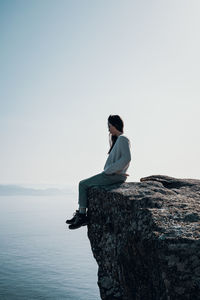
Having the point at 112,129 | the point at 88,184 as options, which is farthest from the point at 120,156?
the point at 88,184

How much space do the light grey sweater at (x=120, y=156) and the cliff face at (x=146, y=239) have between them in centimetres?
54

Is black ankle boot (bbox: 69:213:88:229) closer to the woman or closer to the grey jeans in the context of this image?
the woman

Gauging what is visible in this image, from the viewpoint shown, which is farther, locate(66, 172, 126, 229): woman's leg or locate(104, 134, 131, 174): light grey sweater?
locate(66, 172, 126, 229): woman's leg

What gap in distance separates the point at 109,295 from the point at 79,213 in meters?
2.55

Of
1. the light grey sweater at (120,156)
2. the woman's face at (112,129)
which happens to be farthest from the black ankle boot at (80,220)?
the woman's face at (112,129)

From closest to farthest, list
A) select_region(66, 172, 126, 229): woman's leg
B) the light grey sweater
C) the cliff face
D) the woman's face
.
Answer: the cliff face → the light grey sweater → select_region(66, 172, 126, 229): woman's leg → the woman's face

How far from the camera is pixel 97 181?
942cm

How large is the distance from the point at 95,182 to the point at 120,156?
3.93 feet

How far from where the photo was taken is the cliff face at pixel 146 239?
5137 millimetres

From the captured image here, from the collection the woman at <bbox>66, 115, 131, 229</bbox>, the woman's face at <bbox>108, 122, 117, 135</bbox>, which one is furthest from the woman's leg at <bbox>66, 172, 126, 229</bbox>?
the woman's face at <bbox>108, 122, 117, 135</bbox>

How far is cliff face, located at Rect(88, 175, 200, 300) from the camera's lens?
5137 mm

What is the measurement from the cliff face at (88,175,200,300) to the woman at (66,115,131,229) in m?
0.27

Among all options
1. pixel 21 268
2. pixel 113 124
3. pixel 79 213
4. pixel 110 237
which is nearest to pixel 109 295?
pixel 110 237

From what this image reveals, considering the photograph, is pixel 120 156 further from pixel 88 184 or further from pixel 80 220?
pixel 80 220
